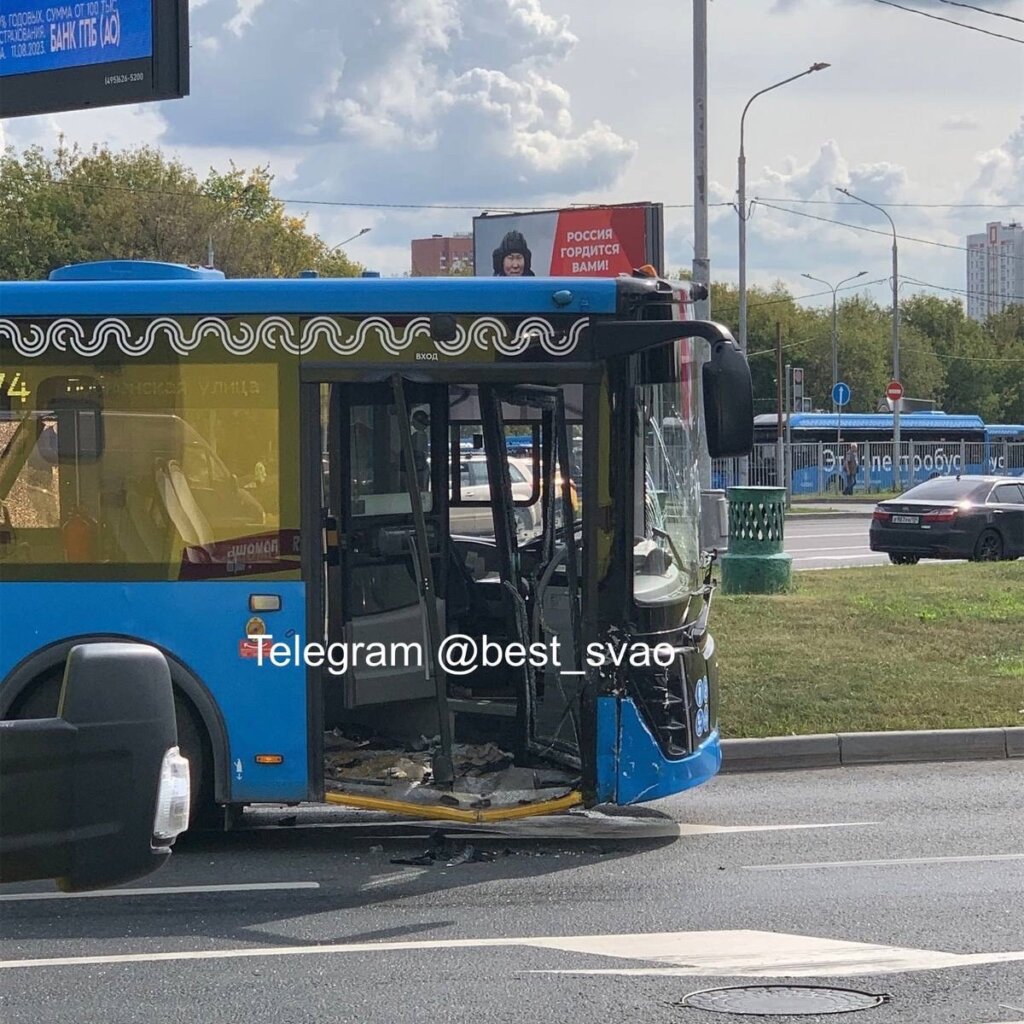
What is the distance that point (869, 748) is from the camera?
984 cm

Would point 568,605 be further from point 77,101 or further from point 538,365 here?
point 77,101

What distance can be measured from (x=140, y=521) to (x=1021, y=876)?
14.2ft

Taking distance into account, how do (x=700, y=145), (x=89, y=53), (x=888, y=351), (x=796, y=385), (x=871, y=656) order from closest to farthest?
1. (x=89, y=53)
2. (x=871, y=656)
3. (x=700, y=145)
4. (x=796, y=385)
5. (x=888, y=351)

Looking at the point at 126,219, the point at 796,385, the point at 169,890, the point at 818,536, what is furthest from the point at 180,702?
the point at 126,219

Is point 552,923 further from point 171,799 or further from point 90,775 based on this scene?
point 90,775

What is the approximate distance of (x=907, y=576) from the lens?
1817 cm

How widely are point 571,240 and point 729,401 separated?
26099mm

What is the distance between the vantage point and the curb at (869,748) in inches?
382

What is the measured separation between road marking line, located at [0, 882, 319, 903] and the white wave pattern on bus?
2475mm

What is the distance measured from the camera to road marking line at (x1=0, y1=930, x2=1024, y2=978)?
5.47 meters

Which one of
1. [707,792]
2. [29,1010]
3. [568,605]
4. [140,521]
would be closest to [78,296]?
[140,521]

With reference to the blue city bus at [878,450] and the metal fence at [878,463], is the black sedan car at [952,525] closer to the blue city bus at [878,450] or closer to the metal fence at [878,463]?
the blue city bus at [878,450]

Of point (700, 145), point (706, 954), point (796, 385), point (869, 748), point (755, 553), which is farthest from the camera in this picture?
point (796, 385)

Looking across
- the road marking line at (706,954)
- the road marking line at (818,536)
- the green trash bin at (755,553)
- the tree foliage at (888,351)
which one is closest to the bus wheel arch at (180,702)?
the road marking line at (706,954)
